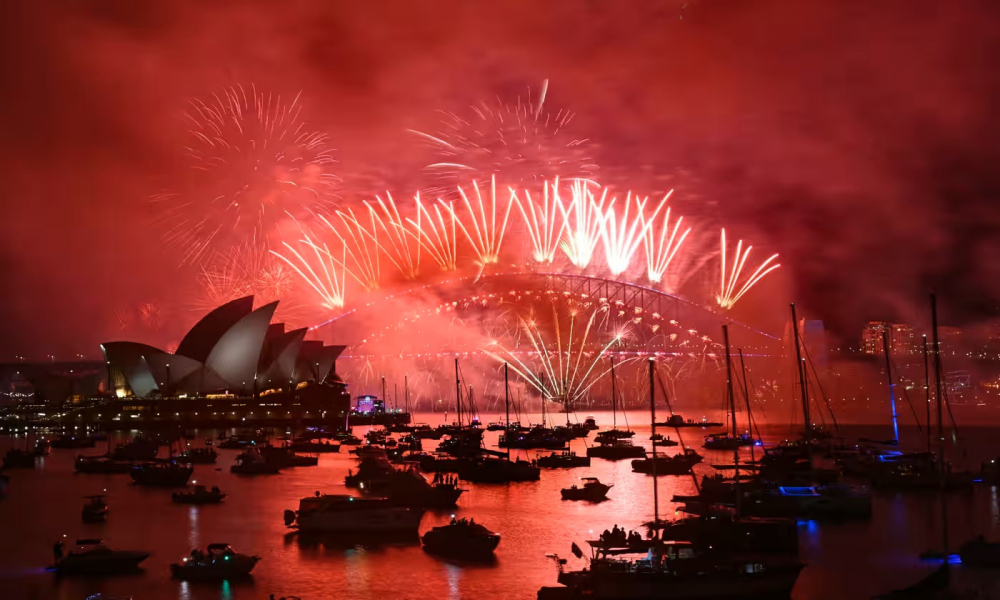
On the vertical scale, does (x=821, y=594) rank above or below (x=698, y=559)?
below

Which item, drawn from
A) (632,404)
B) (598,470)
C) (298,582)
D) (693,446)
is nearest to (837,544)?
(298,582)

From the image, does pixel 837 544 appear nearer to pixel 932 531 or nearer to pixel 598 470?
pixel 932 531

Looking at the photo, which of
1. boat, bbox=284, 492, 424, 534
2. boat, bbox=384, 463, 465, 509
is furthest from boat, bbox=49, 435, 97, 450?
boat, bbox=284, 492, 424, 534

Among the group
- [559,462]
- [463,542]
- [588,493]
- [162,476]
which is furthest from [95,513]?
[559,462]

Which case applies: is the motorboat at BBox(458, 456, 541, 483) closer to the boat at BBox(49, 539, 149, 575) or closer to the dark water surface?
the dark water surface

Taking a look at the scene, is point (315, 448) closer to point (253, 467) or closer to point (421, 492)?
point (253, 467)

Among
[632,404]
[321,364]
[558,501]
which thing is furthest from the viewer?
[632,404]
